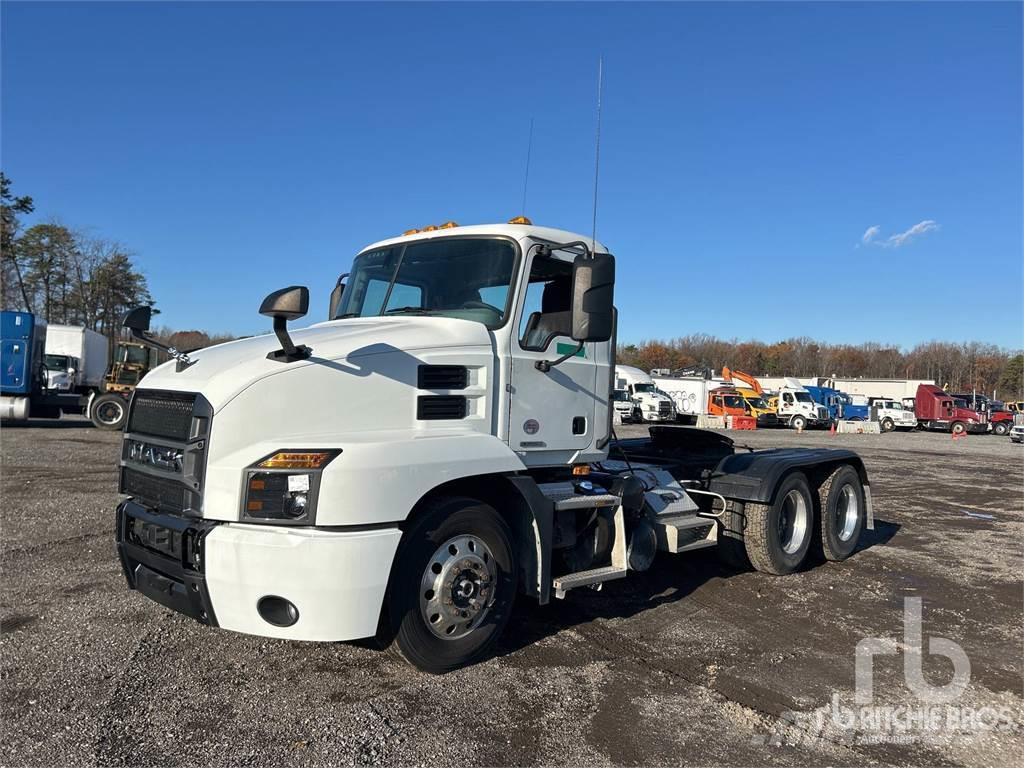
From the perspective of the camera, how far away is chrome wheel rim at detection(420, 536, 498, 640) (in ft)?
13.2

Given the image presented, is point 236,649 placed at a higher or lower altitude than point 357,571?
lower

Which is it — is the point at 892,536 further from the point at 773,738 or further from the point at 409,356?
the point at 409,356

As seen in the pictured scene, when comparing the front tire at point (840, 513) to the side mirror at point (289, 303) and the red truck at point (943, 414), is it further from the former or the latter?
the red truck at point (943, 414)

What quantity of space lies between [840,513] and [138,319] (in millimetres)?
7029

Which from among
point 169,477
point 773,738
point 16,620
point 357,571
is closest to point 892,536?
point 773,738

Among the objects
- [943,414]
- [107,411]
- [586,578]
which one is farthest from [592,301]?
[943,414]

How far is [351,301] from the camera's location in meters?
5.36

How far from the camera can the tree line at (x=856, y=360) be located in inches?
4368

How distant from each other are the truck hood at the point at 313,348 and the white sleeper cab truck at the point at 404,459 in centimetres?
2

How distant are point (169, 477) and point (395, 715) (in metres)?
1.76

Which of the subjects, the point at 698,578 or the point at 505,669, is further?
the point at 698,578

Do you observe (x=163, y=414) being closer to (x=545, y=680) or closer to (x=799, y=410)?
(x=545, y=680)

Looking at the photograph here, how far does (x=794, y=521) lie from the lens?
23.4ft

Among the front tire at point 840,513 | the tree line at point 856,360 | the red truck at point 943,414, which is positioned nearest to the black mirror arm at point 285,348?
the front tire at point 840,513
